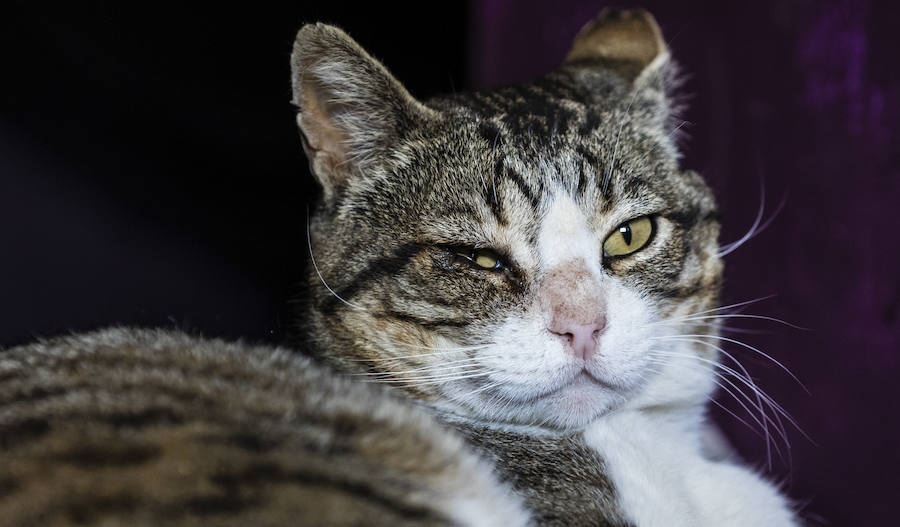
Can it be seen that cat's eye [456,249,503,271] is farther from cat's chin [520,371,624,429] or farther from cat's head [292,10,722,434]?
cat's chin [520,371,624,429]

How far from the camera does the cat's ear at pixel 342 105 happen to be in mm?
1363

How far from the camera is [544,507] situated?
1.23 meters

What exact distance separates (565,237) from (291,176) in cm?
121

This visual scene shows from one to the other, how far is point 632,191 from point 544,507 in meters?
0.56

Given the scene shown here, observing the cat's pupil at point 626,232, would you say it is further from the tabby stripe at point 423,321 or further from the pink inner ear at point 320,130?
the pink inner ear at point 320,130

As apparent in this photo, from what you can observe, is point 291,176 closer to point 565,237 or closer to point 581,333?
point 565,237

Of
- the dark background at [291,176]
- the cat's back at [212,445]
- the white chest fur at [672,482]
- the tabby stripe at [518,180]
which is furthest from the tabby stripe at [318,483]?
the dark background at [291,176]

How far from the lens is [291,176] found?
7.57 feet

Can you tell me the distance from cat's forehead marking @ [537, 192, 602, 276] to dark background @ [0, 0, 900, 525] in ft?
1.63

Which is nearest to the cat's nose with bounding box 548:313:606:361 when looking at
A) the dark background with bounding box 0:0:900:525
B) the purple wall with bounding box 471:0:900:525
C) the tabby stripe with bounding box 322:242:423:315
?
the tabby stripe with bounding box 322:242:423:315

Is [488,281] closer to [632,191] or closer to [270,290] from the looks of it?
[632,191]

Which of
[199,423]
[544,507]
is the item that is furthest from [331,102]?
[544,507]

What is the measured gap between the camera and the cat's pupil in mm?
1406

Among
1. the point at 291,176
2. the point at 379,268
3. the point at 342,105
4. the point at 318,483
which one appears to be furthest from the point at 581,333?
the point at 291,176
